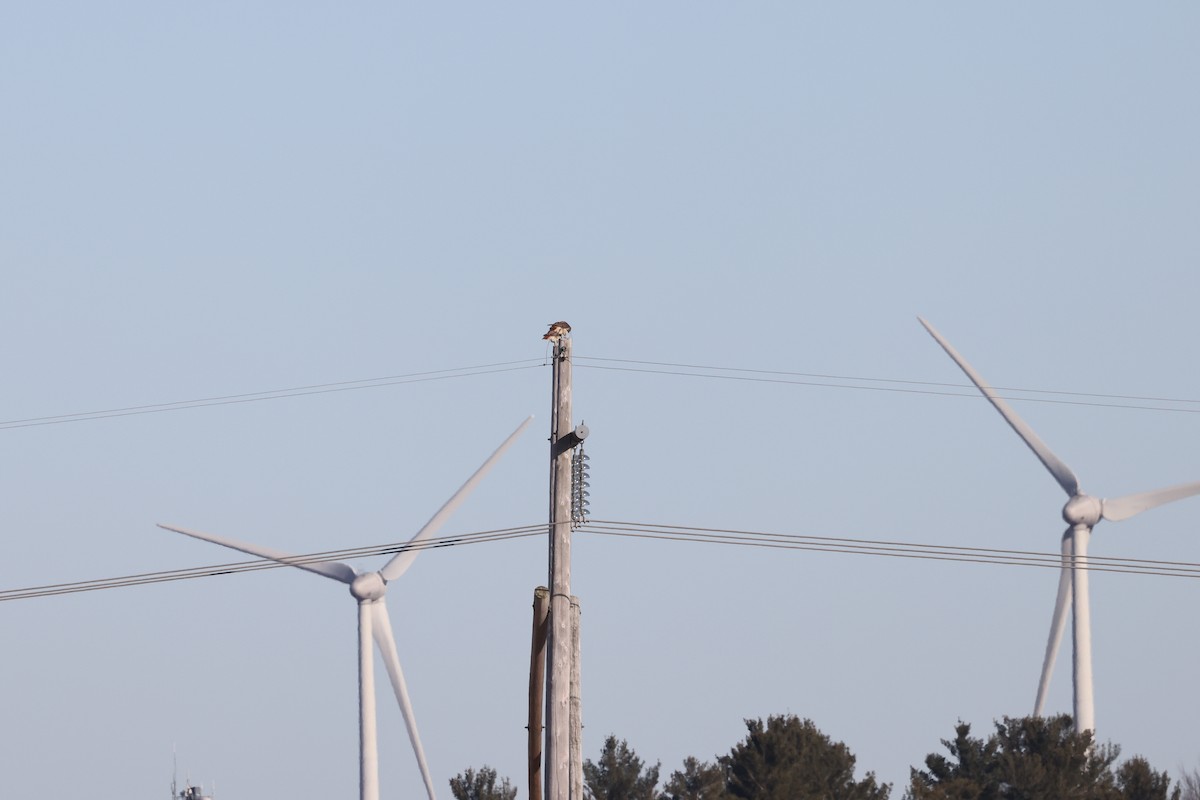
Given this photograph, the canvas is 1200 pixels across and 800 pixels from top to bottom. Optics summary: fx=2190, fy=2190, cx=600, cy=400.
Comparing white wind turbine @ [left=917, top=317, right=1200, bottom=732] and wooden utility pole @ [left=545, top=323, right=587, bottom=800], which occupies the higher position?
white wind turbine @ [left=917, top=317, right=1200, bottom=732]

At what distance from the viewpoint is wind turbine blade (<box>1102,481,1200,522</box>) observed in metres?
75.1

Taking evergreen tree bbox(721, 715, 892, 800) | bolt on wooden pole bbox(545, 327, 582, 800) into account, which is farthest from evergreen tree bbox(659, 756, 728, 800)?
bolt on wooden pole bbox(545, 327, 582, 800)

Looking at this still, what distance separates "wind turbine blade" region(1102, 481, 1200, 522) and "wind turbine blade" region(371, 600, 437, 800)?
26770 millimetres

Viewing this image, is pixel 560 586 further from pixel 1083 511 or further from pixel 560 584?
pixel 1083 511

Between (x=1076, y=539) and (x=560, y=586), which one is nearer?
(x=560, y=586)

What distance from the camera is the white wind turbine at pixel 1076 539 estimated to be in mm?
77750

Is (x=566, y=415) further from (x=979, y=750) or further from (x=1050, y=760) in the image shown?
(x=979, y=750)

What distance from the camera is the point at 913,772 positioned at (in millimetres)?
95438

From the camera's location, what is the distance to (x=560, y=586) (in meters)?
34.3

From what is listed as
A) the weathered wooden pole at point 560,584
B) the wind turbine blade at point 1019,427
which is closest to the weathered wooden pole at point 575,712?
the weathered wooden pole at point 560,584

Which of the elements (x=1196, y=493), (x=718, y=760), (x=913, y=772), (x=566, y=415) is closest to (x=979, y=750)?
(x=913, y=772)

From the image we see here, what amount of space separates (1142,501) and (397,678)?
27.7 m

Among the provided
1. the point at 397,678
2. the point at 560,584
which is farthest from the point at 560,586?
the point at 397,678

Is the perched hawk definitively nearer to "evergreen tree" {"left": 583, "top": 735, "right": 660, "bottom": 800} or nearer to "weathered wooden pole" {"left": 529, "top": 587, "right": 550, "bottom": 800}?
"weathered wooden pole" {"left": 529, "top": 587, "right": 550, "bottom": 800}
